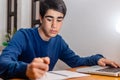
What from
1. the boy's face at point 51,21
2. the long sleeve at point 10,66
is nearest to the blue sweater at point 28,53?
the long sleeve at point 10,66

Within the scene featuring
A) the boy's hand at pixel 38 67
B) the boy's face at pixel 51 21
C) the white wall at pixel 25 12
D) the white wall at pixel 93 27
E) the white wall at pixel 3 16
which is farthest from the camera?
the white wall at pixel 3 16

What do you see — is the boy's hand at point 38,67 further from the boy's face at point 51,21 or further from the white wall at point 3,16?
the white wall at point 3,16

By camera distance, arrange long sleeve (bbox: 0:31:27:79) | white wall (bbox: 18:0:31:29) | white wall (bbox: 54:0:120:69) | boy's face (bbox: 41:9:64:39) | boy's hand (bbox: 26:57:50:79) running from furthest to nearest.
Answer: white wall (bbox: 18:0:31:29)
white wall (bbox: 54:0:120:69)
boy's face (bbox: 41:9:64:39)
long sleeve (bbox: 0:31:27:79)
boy's hand (bbox: 26:57:50:79)

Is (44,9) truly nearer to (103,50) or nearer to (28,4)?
(103,50)

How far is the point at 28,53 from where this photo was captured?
1504 mm

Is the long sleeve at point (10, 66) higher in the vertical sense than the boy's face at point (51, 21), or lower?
lower

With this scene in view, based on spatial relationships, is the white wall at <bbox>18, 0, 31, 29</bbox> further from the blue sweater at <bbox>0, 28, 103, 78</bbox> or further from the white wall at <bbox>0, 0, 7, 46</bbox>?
the blue sweater at <bbox>0, 28, 103, 78</bbox>

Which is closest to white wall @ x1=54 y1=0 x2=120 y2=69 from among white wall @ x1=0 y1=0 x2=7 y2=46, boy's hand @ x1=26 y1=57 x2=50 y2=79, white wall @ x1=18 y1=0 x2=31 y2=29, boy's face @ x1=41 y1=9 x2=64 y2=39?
boy's face @ x1=41 y1=9 x2=64 y2=39

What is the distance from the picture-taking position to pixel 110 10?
1.87 m

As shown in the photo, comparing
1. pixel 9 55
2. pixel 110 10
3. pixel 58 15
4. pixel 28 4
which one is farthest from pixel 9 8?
pixel 9 55

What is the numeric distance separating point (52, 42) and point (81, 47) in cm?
53

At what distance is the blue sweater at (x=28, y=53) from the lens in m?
1.07

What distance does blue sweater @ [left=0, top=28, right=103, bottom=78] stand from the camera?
1069 millimetres

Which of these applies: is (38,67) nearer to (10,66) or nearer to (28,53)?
(10,66)
